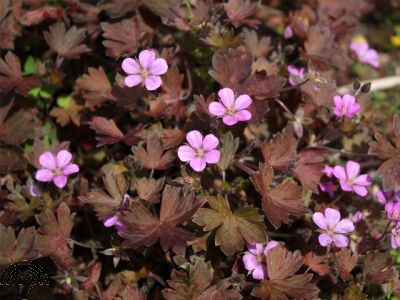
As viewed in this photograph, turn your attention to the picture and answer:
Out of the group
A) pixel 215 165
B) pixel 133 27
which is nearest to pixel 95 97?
pixel 133 27

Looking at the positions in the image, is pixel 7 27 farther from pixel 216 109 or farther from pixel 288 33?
pixel 288 33

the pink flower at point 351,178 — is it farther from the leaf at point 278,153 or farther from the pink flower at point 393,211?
the leaf at point 278,153

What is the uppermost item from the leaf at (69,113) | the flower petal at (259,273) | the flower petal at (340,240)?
the flower petal at (340,240)

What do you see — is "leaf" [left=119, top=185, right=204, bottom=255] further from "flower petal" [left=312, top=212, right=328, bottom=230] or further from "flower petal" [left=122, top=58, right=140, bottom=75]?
"flower petal" [left=122, top=58, right=140, bottom=75]

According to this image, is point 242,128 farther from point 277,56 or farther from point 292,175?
point 277,56

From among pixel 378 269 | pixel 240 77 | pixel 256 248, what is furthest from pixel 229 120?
pixel 378 269

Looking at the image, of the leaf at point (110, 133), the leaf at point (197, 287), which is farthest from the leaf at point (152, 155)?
the leaf at point (197, 287)

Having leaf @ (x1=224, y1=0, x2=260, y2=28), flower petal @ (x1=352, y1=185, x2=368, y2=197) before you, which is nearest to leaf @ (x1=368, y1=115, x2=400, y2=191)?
flower petal @ (x1=352, y1=185, x2=368, y2=197)
